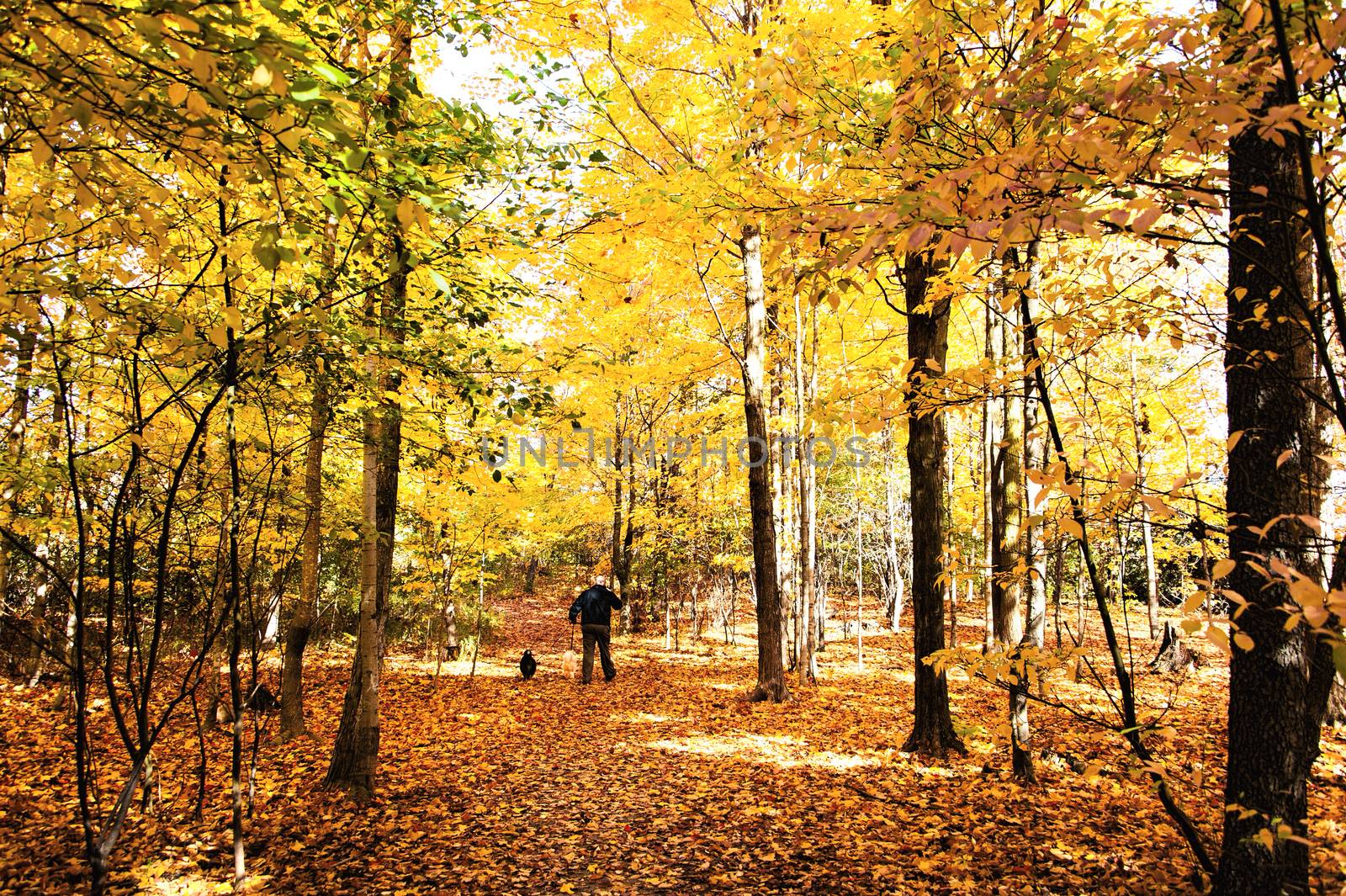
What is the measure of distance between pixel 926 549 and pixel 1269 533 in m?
3.63

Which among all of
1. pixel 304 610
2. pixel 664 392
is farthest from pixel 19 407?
pixel 664 392

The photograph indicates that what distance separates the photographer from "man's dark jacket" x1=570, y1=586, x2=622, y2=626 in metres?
11.0

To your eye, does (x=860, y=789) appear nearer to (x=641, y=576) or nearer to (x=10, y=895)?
(x=10, y=895)

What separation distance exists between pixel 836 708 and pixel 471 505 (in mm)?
7535

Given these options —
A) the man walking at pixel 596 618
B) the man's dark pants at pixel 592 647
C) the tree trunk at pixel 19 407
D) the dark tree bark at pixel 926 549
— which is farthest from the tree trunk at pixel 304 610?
the dark tree bark at pixel 926 549

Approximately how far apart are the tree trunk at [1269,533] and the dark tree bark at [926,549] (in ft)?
11.0

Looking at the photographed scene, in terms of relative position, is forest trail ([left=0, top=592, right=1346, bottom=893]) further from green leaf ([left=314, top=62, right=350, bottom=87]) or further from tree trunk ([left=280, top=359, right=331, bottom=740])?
green leaf ([left=314, top=62, right=350, bottom=87])

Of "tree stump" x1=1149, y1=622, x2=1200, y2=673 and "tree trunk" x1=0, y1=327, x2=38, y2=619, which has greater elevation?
"tree trunk" x1=0, y1=327, x2=38, y2=619

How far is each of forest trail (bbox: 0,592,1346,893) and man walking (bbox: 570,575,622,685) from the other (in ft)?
7.61

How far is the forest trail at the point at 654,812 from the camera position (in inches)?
163

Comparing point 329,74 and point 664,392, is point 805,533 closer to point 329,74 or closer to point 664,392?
point 664,392

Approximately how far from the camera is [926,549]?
6277 mm

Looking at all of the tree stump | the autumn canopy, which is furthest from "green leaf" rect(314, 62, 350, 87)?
the tree stump

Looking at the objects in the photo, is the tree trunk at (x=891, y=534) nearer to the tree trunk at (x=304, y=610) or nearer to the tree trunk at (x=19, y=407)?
the tree trunk at (x=304, y=610)
